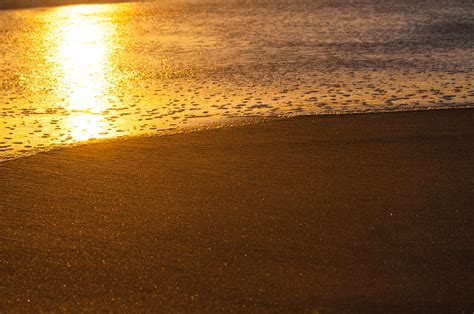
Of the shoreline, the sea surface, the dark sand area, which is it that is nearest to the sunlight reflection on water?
the sea surface

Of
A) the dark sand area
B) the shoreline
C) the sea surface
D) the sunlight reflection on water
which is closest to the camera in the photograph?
the dark sand area

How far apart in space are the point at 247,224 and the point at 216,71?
7716 mm

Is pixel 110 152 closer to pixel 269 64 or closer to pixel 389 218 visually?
pixel 389 218

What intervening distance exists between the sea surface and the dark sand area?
147 cm

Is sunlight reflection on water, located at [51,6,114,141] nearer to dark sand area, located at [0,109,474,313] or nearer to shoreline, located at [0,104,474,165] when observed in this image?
shoreline, located at [0,104,474,165]

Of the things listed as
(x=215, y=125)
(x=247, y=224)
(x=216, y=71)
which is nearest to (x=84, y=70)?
(x=216, y=71)

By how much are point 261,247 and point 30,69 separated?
10.0 m

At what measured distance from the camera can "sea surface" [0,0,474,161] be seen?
893 cm

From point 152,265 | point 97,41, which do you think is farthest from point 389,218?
point 97,41

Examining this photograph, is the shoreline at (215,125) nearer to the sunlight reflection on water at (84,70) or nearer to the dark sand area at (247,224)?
the dark sand area at (247,224)

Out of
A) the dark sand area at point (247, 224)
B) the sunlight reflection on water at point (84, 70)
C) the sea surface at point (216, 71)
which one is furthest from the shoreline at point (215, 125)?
the sunlight reflection on water at point (84, 70)

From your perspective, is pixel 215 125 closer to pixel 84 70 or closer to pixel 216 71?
pixel 216 71

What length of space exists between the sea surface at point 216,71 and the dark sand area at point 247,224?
57.8 inches

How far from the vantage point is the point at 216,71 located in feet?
41.1
